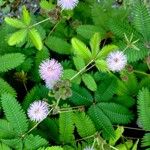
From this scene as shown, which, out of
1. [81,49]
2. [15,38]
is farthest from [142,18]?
[15,38]

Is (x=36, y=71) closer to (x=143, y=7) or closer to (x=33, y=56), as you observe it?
(x=33, y=56)

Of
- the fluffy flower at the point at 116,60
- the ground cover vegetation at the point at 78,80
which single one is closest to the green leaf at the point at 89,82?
the ground cover vegetation at the point at 78,80

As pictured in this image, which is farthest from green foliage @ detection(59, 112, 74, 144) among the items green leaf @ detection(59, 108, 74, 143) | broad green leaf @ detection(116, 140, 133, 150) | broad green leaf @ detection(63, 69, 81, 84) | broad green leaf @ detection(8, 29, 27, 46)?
broad green leaf @ detection(8, 29, 27, 46)

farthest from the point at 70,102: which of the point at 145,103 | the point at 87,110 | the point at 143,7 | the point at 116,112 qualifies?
the point at 143,7

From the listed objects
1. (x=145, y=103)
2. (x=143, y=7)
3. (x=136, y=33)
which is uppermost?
(x=143, y=7)

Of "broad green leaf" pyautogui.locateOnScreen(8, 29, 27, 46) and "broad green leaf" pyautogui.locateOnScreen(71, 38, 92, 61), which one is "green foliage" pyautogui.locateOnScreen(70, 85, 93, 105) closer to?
"broad green leaf" pyautogui.locateOnScreen(71, 38, 92, 61)

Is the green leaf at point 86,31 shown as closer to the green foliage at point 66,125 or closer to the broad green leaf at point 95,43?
the broad green leaf at point 95,43
